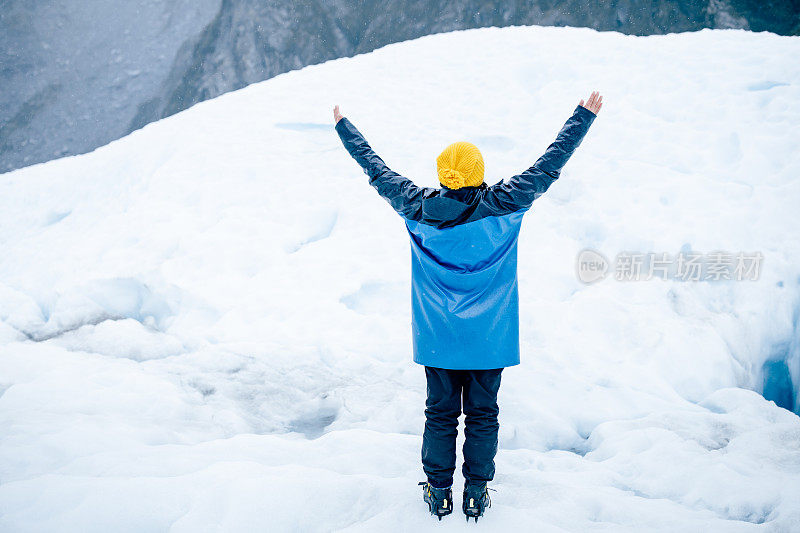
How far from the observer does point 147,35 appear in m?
42.5

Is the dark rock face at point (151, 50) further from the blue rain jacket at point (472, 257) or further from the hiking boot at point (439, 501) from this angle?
the hiking boot at point (439, 501)

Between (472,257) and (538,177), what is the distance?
0.40 m

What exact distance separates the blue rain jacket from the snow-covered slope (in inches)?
27.3

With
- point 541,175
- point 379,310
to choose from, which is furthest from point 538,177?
point 379,310

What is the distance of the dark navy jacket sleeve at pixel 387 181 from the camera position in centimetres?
214

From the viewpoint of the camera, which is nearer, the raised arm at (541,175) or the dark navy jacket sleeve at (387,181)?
the raised arm at (541,175)

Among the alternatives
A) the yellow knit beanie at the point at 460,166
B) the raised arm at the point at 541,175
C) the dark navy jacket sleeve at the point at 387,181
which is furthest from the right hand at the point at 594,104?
the dark navy jacket sleeve at the point at 387,181

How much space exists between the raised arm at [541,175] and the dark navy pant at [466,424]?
0.68 metres

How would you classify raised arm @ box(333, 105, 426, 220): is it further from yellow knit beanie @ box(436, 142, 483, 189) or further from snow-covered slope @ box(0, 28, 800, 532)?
snow-covered slope @ box(0, 28, 800, 532)

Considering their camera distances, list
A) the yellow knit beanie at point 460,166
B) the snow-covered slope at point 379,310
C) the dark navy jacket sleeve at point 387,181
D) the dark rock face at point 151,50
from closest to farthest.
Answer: the yellow knit beanie at point 460,166
the dark navy jacket sleeve at point 387,181
the snow-covered slope at point 379,310
the dark rock face at point 151,50

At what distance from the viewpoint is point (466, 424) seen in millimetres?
2145

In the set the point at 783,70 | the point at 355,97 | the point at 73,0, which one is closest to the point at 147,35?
the point at 73,0

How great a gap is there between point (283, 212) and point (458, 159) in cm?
339

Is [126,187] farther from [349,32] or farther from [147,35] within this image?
[147,35]
